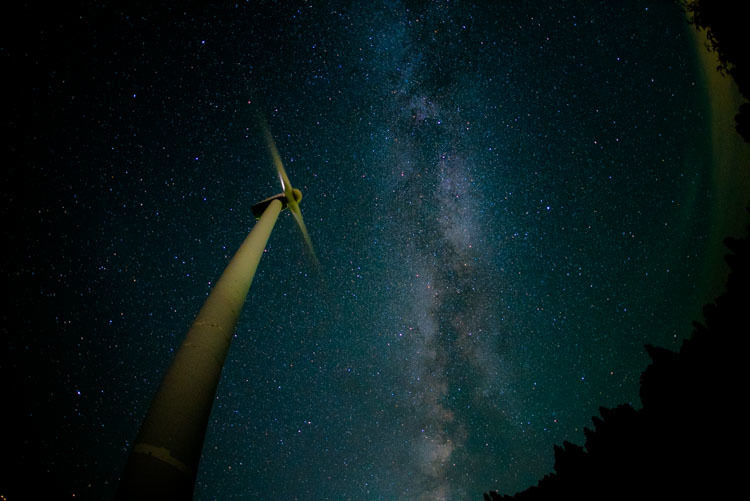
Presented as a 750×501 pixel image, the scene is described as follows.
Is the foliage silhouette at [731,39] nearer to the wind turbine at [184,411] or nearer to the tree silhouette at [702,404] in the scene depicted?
the tree silhouette at [702,404]

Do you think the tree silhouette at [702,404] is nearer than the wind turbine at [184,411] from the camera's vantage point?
No

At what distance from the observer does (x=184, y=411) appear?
3750mm

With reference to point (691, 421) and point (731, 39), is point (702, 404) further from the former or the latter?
point (731, 39)

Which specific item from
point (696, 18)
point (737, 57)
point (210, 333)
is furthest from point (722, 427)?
point (210, 333)

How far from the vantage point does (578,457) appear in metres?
9.50

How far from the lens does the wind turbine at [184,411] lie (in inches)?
124

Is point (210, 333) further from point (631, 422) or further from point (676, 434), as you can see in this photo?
point (631, 422)

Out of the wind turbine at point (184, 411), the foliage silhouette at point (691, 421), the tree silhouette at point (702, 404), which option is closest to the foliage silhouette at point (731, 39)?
the tree silhouette at point (702, 404)

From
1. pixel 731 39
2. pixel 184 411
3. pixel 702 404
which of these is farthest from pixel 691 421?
pixel 184 411

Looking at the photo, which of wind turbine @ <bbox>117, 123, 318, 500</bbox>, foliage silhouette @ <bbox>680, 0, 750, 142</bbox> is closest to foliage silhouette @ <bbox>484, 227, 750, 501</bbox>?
foliage silhouette @ <bbox>680, 0, 750, 142</bbox>

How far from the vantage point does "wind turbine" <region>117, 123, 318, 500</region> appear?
3.15 meters

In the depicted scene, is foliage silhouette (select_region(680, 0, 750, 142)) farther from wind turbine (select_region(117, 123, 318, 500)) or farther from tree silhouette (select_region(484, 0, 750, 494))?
wind turbine (select_region(117, 123, 318, 500))

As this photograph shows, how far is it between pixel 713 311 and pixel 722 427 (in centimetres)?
240

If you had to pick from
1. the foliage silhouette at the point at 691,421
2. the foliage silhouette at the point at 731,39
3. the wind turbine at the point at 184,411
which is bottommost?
the foliage silhouette at the point at 691,421
